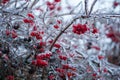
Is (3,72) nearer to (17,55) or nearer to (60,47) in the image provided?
(17,55)

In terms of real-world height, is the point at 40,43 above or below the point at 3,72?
above

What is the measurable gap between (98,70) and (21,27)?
129cm

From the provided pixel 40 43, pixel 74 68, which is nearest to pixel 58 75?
pixel 74 68

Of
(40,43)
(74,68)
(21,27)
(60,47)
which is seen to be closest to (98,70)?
(74,68)

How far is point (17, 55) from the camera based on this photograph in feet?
12.8

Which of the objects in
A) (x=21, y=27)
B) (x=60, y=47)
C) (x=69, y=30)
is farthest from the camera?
(x=21, y=27)

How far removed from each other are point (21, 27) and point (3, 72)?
706 millimetres

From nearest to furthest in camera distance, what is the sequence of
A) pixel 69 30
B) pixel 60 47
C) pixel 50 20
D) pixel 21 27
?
pixel 69 30 < pixel 60 47 < pixel 21 27 < pixel 50 20

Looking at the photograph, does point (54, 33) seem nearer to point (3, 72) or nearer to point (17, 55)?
point (17, 55)

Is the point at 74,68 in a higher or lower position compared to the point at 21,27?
lower

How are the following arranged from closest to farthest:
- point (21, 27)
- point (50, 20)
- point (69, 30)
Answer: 1. point (69, 30)
2. point (21, 27)
3. point (50, 20)

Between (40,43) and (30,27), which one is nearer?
(40,43)

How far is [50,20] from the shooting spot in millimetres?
4320

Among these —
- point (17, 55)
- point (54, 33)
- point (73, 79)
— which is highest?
point (54, 33)
